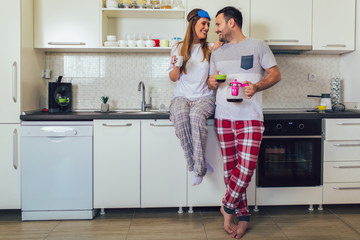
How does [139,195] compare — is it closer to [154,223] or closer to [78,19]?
[154,223]

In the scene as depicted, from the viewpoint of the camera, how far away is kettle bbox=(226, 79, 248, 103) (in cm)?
223

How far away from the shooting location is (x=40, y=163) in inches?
102

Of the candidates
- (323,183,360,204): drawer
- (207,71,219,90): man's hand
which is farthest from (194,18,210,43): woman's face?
(323,183,360,204): drawer

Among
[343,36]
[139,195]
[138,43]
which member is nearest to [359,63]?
[343,36]

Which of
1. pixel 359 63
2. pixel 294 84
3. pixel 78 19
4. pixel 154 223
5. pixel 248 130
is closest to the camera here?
pixel 248 130

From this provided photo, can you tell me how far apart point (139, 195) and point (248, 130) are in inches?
40.7

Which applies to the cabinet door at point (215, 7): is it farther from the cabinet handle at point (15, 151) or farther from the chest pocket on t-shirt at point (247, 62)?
the cabinet handle at point (15, 151)

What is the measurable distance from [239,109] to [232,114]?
61mm

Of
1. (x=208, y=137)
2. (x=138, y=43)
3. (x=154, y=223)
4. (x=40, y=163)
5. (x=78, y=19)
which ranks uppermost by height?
(x=78, y=19)

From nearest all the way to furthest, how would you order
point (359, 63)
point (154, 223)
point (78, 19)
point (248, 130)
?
point (248, 130) < point (154, 223) < point (78, 19) < point (359, 63)

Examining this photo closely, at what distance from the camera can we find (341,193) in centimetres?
279

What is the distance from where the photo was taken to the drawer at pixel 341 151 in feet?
9.02

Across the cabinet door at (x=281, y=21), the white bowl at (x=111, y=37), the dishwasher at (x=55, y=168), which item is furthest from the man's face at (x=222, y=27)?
the dishwasher at (x=55, y=168)

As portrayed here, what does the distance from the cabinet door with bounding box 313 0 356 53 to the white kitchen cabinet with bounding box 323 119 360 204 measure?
769 millimetres
